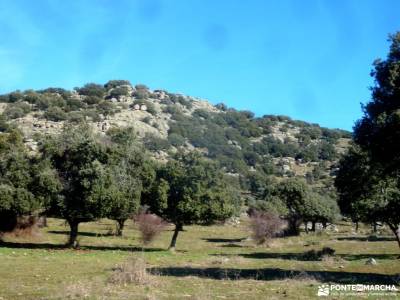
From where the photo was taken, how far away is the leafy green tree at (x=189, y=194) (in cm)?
4456

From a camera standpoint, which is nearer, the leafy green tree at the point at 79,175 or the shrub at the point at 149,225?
the leafy green tree at the point at 79,175

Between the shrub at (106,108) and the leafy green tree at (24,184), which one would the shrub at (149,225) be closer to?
the leafy green tree at (24,184)

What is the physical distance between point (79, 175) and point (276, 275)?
860 inches

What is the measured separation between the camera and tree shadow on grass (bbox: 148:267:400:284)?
20709 mm

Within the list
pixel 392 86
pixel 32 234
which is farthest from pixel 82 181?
pixel 392 86

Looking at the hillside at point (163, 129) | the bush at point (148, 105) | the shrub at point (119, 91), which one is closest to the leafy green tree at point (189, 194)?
the hillside at point (163, 129)

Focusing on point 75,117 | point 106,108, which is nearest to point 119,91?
point 106,108

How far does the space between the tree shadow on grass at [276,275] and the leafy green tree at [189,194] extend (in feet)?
60.8

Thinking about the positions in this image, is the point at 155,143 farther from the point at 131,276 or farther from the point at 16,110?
the point at 131,276

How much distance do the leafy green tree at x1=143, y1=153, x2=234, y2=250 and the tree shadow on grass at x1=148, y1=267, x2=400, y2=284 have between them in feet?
60.8

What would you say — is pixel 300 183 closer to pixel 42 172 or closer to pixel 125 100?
pixel 42 172

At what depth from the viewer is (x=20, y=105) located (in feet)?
454

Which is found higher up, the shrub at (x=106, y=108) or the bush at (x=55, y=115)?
the shrub at (x=106, y=108)

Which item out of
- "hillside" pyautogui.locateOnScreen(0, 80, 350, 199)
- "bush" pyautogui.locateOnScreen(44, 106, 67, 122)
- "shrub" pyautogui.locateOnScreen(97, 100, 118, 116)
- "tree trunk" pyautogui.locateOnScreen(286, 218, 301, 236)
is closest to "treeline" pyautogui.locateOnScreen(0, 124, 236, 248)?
"tree trunk" pyautogui.locateOnScreen(286, 218, 301, 236)
